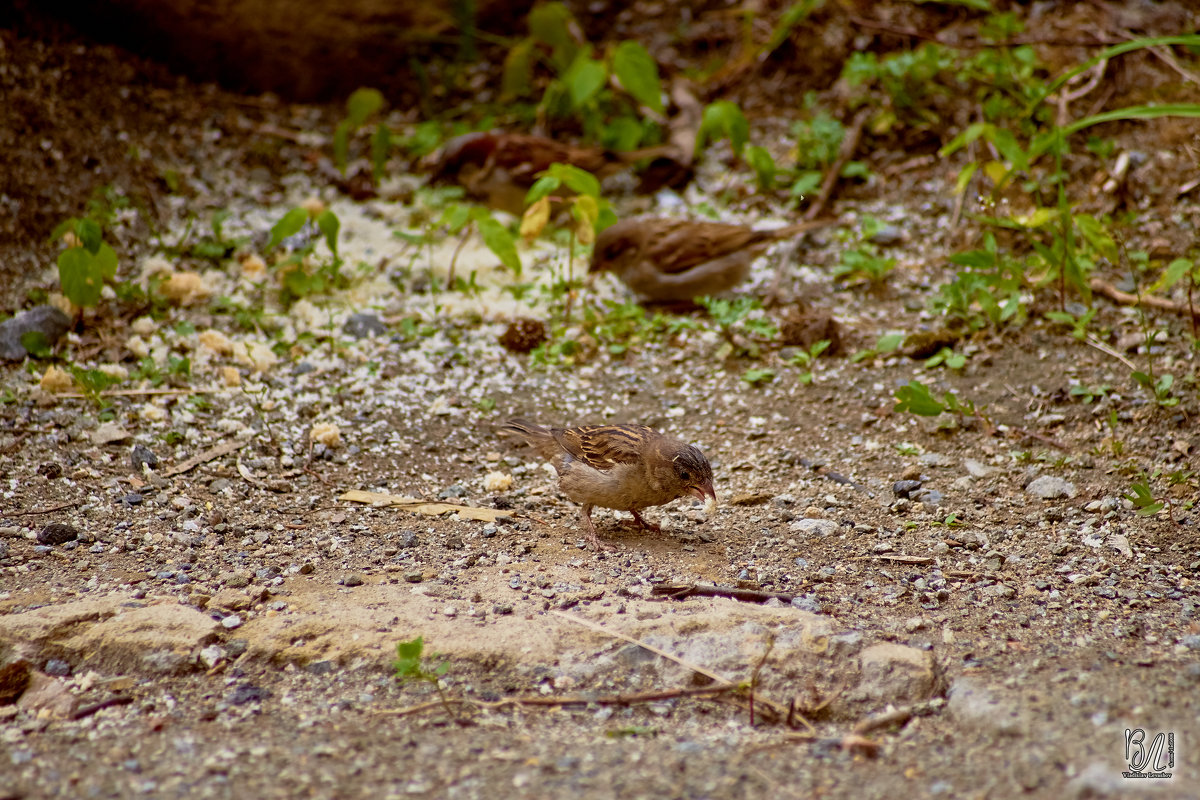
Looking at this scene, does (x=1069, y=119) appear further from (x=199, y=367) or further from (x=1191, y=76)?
(x=199, y=367)

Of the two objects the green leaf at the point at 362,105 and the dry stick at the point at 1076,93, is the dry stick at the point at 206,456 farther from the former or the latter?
the dry stick at the point at 1076,93

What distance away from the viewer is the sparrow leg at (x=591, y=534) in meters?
4.07

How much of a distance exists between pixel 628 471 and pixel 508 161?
3.54 metres

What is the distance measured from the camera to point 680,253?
606cm

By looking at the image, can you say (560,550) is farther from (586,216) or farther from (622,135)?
(622,135)

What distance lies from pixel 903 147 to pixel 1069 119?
3.72 ft

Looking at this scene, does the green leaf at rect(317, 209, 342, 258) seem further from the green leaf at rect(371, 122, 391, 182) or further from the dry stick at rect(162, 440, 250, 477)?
the dry stick at rect(162, 440, 250, 477)

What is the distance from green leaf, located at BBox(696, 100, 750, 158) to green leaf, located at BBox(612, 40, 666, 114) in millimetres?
432

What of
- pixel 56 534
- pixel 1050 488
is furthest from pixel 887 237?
pixel 56 534

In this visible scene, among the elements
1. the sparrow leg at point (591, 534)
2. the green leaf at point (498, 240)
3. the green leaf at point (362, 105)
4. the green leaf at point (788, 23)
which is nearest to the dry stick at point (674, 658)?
the sparrow leg at point (591, 534)

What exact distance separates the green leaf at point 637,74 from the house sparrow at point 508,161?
1.31ft

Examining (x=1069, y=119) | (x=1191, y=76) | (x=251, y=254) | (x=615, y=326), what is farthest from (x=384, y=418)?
(x=1191, y=76)

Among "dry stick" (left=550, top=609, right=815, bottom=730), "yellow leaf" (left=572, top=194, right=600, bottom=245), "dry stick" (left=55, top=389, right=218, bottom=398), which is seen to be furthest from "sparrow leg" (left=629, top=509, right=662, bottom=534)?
"dry stick" (left=55, top=389, right=218, bottom=398)

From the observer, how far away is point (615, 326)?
606 centimetres
